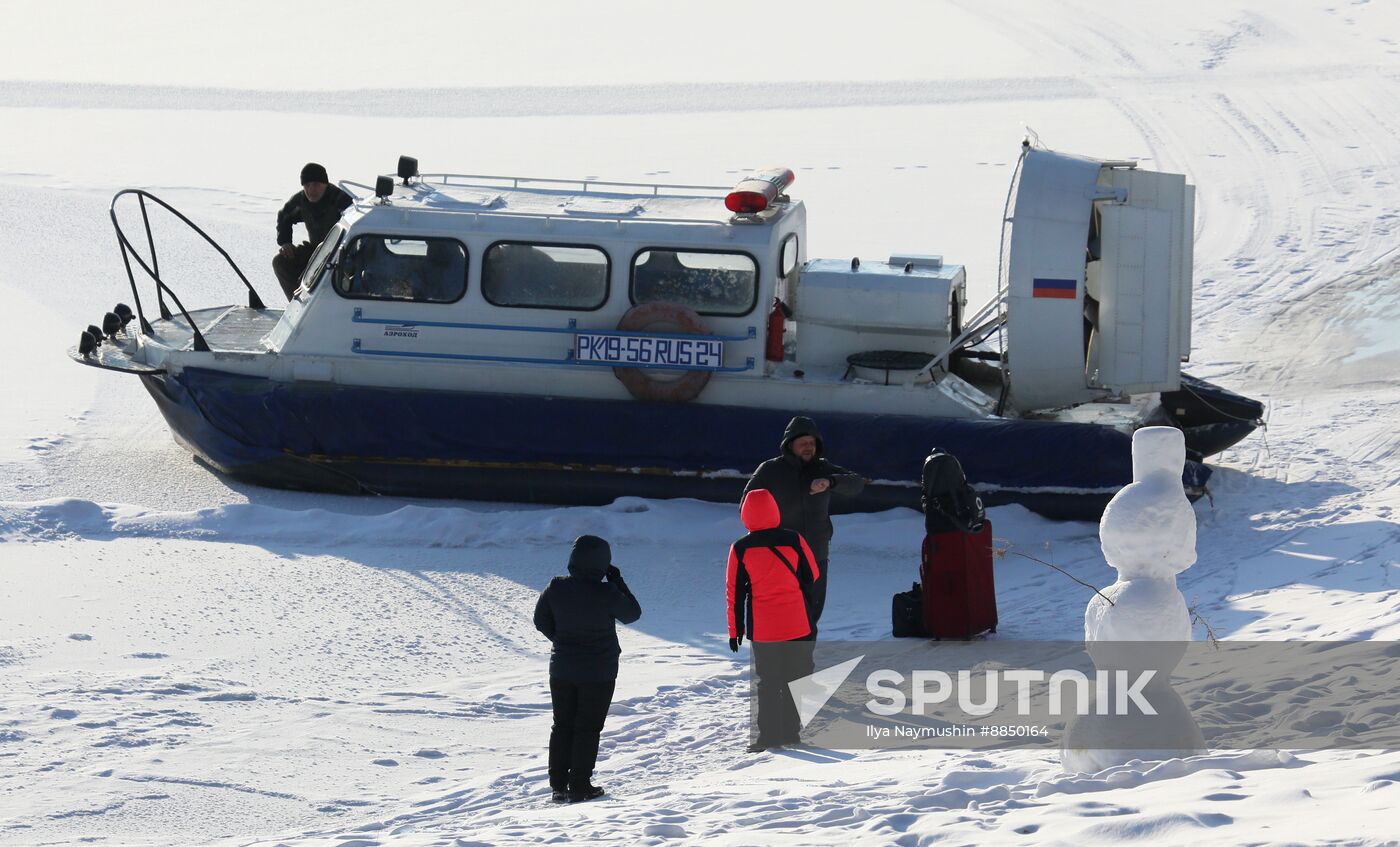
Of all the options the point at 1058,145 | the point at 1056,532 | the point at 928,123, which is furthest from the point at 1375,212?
the point at 1056,532

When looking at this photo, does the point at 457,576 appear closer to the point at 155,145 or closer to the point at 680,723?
the point at 680,723

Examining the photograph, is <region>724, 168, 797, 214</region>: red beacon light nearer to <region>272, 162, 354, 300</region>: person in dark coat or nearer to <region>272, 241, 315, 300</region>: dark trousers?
<region>272, 162, 354, 300</region>: person in dark coat

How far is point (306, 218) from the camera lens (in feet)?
34.1

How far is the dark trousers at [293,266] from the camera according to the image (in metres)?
10.3

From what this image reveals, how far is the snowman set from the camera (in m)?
4.89

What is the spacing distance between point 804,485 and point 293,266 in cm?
486

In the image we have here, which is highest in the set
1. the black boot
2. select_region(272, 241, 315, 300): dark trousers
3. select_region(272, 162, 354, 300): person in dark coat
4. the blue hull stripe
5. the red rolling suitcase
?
select_region(272, 162, 354, 300): person in dark coat

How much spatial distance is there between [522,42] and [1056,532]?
61.6 feet

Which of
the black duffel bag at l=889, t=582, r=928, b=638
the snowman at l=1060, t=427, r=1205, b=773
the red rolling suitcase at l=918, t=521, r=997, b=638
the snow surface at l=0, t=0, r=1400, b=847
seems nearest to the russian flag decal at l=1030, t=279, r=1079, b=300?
the snow surface at l=0, t=0, r=1400, b=847

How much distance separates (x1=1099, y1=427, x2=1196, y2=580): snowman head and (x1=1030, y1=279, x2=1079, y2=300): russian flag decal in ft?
12.4

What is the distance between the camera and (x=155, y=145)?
1964cm

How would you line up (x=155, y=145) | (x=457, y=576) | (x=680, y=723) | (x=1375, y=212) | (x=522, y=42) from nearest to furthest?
1. (x=680, y=723)
2. (x=457, y=576)
3. (x=1375, y=212)
4. (x=155, y=145)
5. (x=522, y=42)

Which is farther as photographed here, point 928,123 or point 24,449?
point 928,123

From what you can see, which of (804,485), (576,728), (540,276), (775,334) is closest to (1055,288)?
(775,334)
